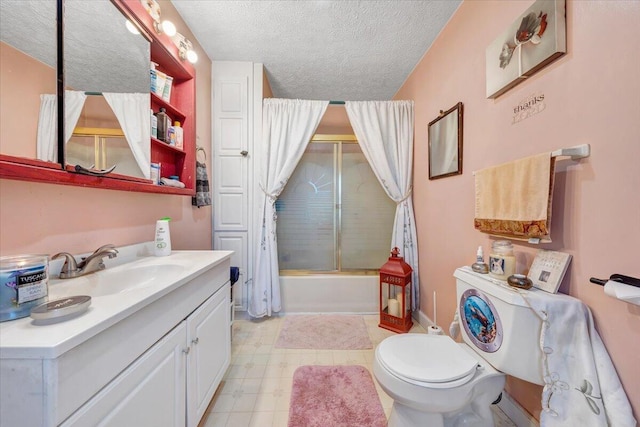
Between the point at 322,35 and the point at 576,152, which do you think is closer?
the point at 576,152

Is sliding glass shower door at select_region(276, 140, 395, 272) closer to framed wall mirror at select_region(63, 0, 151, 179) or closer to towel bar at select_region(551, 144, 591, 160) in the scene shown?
framed wall mirror at select_region(63, 0, 151, 179)

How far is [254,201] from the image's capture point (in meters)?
2.30

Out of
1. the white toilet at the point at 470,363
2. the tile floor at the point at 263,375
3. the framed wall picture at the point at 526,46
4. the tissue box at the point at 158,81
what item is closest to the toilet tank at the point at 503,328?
the white toilet at the point at 470,363

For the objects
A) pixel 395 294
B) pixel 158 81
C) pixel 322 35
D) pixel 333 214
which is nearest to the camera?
pixel 158 81

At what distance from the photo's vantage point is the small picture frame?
93 cm

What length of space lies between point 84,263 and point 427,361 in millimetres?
1533

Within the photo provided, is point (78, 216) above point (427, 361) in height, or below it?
above

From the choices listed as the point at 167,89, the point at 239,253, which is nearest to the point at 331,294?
the point at 239,253

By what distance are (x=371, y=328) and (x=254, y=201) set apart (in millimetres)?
1644

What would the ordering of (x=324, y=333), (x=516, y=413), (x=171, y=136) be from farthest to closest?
(x=324, y=333) → (x=171, y=136) → (x=516, y=413)

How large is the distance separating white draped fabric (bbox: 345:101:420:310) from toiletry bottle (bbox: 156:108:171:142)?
1.63m

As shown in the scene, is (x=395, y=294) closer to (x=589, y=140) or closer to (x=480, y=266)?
(x=480, y=266)

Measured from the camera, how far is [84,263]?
Answer: 986 mm

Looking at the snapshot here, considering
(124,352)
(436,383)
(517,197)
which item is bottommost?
(436,383)
